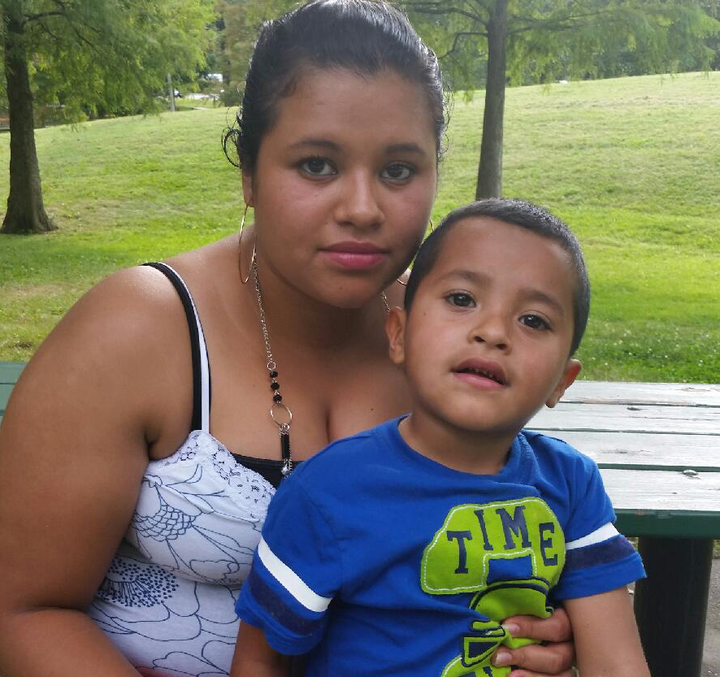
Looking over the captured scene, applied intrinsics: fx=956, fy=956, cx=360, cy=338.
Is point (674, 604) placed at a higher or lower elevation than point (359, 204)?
lower

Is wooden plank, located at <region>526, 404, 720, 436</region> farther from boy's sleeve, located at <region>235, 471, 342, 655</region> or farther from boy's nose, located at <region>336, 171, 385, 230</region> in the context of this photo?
boy's sleeve, located at <region>235, 471, 342, 655</region>

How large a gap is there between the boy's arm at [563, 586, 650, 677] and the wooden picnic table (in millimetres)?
468

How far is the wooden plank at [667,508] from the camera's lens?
7.28ft

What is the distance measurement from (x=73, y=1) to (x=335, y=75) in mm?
11858

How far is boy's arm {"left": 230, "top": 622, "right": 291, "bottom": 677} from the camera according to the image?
1.70 meters

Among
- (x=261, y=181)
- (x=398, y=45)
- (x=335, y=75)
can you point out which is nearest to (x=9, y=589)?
(x=261, y=181)

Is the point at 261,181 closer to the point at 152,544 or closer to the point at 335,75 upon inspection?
the point at 335,75

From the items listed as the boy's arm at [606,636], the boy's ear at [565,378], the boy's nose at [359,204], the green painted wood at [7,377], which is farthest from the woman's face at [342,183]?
the green painted wood at [7,377]

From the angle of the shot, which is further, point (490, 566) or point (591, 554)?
point (591, 554)

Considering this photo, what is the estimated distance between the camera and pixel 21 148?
14.9 meters

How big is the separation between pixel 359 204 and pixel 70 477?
73 centimetres

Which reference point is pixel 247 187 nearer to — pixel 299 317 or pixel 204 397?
pixel 299 317

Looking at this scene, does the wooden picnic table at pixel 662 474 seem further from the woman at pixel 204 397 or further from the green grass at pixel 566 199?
the green grass at pixel 566 199

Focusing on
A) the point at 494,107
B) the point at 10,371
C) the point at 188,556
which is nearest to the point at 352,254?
the point at 188,556
